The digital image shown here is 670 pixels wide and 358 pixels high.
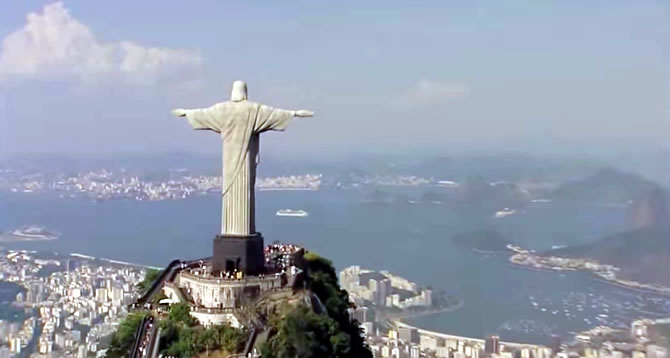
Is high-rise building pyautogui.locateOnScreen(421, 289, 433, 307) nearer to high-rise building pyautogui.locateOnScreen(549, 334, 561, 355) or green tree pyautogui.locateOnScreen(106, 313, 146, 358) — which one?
high-rise building pyautogui.locateOnScreen(549, 334, 561, 355)

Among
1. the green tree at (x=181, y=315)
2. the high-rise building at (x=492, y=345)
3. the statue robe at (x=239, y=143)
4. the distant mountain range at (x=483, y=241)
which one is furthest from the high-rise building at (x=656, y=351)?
the green tree at (x=181, y=315)

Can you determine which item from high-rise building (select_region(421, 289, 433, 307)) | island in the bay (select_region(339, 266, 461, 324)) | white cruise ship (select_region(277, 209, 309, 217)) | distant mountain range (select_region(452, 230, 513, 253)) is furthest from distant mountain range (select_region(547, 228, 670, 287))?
white cruise ship (select_region(277, 209, 309, 217))

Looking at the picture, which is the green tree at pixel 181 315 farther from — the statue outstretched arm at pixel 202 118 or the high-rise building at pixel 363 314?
the high-rise building at pixel 363 314

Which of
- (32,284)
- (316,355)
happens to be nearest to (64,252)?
(32,284)

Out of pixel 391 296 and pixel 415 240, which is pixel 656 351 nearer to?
pixel 391 296

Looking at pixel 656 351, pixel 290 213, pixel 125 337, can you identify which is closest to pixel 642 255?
pixel 656 351

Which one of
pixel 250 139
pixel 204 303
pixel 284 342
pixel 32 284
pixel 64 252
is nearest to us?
pixel 284 342

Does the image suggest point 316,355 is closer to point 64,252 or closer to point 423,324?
Result: point 423,324
